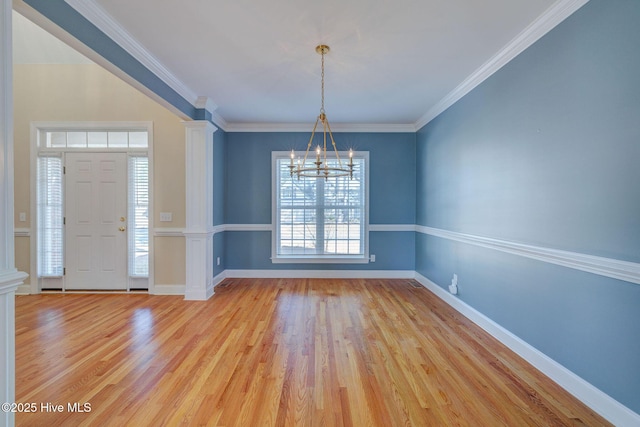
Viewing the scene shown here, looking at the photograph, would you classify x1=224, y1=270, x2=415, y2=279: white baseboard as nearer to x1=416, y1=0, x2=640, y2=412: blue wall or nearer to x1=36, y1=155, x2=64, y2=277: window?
x1=416, y1=0, x2=640, y2=412: blue wall

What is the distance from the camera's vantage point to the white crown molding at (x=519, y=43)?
191 centimetres

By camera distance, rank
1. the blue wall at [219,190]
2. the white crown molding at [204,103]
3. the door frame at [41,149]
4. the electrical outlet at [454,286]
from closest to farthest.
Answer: the electrical outlet at [454,286], the white crown molding at [204,103], the door frame at [41,149], the blue wall at [219,190]

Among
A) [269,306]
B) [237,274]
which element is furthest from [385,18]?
[237,274]

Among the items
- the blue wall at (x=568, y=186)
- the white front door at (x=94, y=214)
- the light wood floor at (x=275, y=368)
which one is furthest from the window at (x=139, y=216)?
the blue wall at (x=568, y=186)

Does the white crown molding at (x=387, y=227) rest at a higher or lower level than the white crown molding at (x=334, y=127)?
lower

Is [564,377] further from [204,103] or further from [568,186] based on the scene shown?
[204,103]

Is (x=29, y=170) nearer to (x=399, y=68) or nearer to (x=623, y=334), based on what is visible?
(x=399, y=68)

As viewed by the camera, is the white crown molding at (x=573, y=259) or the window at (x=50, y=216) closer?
the white crown molding at (x=573, y=259)

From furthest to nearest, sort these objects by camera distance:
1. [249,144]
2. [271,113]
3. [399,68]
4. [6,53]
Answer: [249,144] < [271,113] < [399,68] < [6,53]

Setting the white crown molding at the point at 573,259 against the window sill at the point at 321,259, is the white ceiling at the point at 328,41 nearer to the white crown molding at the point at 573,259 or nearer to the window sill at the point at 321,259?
the white crown molding at the point at 573,259

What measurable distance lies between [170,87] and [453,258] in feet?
13.0

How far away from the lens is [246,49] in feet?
8.18

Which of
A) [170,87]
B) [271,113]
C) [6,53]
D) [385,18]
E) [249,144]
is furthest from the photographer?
[249,144]

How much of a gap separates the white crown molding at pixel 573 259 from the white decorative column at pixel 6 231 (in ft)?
10.4
